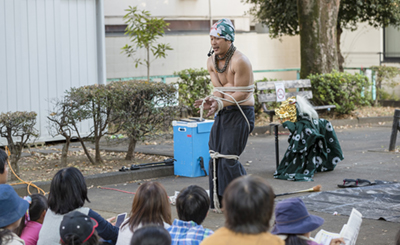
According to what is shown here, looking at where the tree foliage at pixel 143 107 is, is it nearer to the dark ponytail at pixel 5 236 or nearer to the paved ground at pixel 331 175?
the paved ground at pixel 331 175

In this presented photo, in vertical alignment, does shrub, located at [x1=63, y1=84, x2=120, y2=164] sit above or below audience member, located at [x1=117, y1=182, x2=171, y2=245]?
above

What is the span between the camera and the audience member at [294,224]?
11.0 feet

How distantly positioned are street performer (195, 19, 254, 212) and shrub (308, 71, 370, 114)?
8.83 meters

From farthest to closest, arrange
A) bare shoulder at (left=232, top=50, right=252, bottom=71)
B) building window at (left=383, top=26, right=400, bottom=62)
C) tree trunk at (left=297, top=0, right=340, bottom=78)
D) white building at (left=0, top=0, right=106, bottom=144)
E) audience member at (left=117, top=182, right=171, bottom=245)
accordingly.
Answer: building window at (left=383, top=26, right=400, bottom=62)
tree trunk at (left=297, top=0, right=340, bottom=78)
white building at (left=0, top=0, right=106, bottom=144)
bare shoulder at (left=232, top=50, right=252, bottom=71)
audience member at (left=117, top=182, right=171, bottom=245)

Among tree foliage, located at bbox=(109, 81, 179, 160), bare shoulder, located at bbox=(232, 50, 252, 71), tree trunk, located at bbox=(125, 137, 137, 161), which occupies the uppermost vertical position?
bare shoulder, located at bbox=(232, 50, 252, 71)

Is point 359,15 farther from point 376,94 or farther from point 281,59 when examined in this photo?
point 281,59

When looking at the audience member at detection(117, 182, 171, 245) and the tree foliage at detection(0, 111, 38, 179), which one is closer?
the audience member at detection(117, 182, 171, 245)

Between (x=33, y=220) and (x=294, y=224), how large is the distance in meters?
2.09

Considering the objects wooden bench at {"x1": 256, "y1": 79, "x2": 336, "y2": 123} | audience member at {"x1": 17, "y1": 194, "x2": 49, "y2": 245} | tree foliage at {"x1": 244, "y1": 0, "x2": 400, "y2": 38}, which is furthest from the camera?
tree foliage at {"x1": 244, "y1": 0, "x2": 400, "y2": 38}

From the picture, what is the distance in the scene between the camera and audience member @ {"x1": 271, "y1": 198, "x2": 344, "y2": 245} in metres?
3.35

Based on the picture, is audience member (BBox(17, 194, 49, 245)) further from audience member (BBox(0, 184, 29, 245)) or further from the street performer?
the street performer

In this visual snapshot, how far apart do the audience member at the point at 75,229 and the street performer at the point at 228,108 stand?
291 centimetres

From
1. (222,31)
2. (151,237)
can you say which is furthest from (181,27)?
(151,237)

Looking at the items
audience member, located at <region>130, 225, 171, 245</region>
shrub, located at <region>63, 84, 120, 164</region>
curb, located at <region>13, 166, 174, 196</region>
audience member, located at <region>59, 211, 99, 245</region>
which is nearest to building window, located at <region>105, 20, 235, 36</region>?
shrub, located at <region>63, 84, 120, 164</region>
